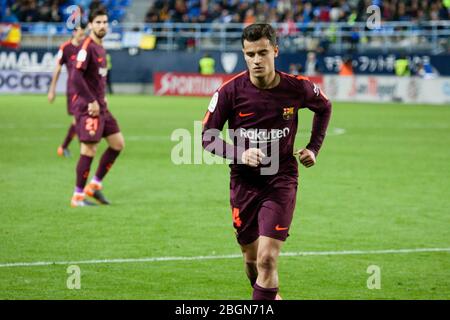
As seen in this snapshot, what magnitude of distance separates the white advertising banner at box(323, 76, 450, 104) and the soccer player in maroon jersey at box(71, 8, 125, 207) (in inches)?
900

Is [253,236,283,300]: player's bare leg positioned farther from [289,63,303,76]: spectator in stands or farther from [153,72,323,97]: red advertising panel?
[153,72,323,97]: red advertising panel

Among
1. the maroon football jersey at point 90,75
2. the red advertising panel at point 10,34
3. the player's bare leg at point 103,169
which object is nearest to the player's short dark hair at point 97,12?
the maroon football jersey at point 90,75

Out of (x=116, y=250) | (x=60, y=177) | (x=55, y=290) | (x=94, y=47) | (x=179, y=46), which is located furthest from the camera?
(x=179, y=46)

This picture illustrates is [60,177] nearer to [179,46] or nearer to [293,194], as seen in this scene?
[293,194]

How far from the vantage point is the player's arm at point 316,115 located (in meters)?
7.05

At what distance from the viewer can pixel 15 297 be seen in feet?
24.3

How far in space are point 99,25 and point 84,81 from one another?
69cm

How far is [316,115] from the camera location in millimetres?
7348

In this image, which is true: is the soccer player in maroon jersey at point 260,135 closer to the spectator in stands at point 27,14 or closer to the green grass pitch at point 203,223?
the green grass pitch at point 203,223

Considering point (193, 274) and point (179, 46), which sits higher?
point (193, 274)

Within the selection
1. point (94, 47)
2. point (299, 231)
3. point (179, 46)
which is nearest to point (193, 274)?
point (299, 231)

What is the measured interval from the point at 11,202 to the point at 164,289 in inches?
201

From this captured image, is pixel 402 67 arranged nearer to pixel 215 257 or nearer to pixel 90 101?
pixel 90 101

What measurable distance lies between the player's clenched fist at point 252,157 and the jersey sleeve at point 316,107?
74 cm
